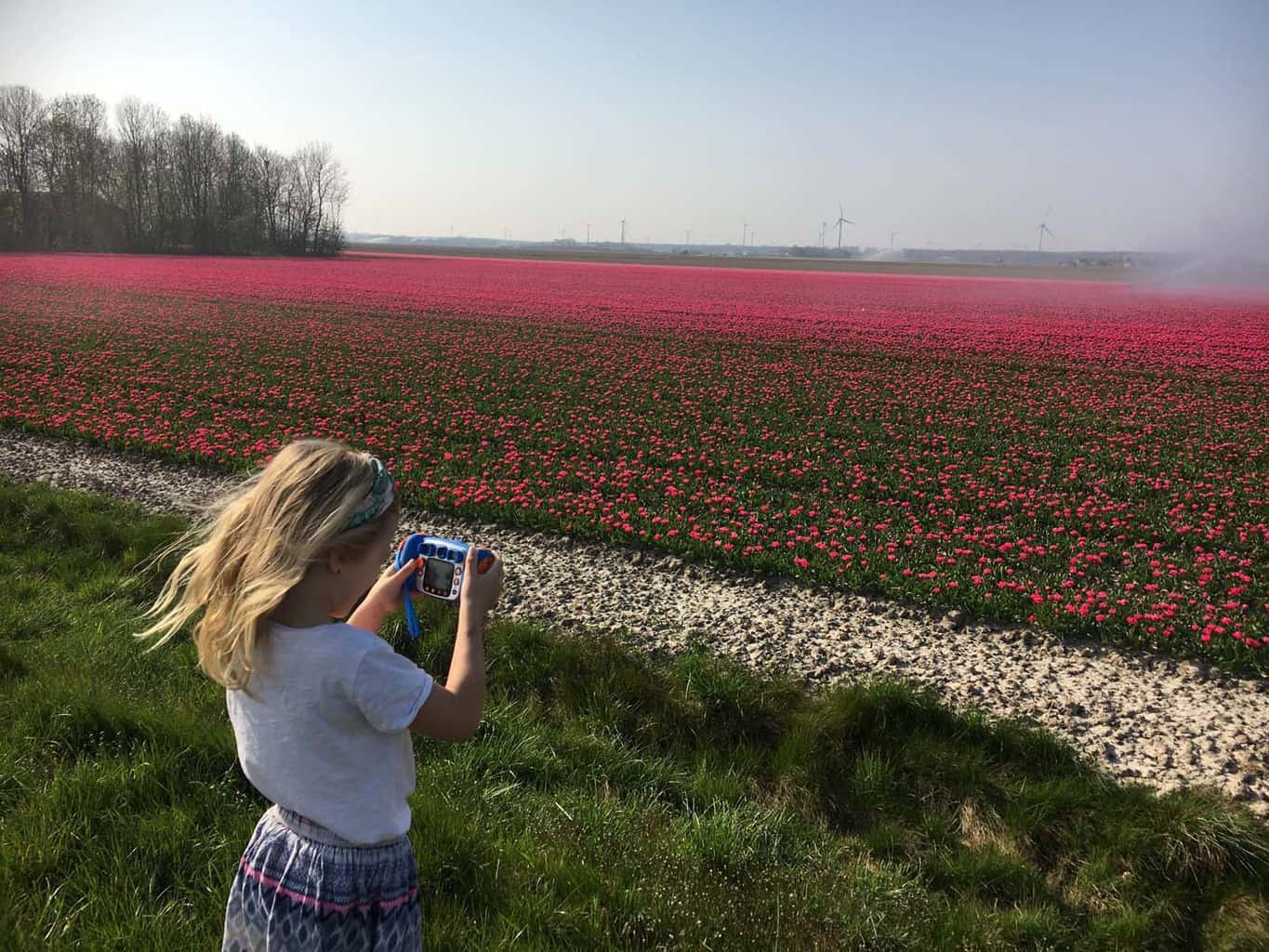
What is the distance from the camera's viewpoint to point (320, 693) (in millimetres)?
1714

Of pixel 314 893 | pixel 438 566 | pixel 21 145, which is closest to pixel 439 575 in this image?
pixel 438 566

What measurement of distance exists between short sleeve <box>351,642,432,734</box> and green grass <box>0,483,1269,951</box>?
1643 mm

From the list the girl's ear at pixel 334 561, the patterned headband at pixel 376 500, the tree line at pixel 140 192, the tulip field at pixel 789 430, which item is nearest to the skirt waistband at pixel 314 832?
the girl's ear at pixel 334 561

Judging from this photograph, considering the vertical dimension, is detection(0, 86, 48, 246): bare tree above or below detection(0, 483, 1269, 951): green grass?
above

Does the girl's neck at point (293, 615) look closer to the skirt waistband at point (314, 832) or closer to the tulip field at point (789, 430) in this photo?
the skirt waistband at point (314, 832)

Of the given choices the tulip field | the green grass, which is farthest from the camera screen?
the tulip field

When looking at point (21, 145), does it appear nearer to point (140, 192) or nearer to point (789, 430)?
point (140, 192)

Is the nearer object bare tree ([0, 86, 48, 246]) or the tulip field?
the tulip field

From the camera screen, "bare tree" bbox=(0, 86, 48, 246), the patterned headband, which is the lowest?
the camera screen

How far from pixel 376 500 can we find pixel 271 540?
0.22m

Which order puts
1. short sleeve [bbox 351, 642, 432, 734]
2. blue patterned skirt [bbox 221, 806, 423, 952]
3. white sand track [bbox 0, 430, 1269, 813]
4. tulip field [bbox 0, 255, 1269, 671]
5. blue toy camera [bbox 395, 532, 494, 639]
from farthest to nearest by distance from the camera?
tulip field [bbox 0, 255, 1269, 671], white sand track [bbox 0, 430, 1269, 813], blue toy camera [bbox 395, 532, 494, 639], blue patterned skirt [bbox 221, 806, 423, 952], short sleeve [bbox 351, 642, 432, 734]

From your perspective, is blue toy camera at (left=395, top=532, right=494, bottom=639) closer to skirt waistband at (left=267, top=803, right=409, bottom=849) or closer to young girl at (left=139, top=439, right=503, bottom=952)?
young girl at (left=139, top=439, right=503, bottom=952)

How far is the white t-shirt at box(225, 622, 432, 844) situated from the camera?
1707mm

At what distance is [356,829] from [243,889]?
335 mm
